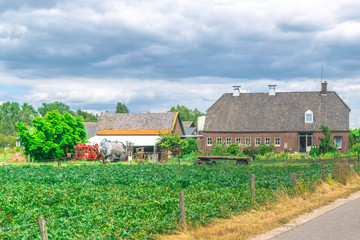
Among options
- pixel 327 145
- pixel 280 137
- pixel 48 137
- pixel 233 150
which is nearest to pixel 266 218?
pixel 327 145

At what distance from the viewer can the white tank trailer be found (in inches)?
1774

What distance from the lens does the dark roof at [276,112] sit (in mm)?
52438

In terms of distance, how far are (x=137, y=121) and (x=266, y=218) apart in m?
52.0

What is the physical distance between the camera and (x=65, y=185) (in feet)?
60.8

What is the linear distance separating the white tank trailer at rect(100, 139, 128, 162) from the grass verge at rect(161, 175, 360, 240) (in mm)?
29770

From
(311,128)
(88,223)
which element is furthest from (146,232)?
(311,128)

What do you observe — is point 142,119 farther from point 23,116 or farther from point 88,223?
point 23,116

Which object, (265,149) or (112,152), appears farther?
(265,149)

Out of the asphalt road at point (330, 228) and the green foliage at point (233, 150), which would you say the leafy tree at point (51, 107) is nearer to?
the green foliage at point (233, 150)

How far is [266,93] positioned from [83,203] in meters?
46.5

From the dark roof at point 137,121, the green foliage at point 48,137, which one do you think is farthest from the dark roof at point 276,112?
the green foliage at point 48,137

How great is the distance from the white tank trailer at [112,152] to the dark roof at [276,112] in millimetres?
13203

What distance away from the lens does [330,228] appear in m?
11.8

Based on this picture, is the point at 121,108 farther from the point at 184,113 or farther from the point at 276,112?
the point at 276,112
